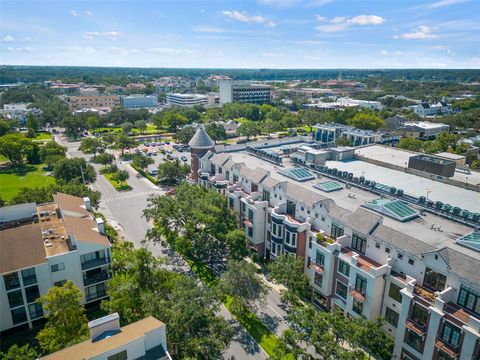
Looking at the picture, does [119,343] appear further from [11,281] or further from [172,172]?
[172,172]

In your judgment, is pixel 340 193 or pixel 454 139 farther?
pixel 454 139

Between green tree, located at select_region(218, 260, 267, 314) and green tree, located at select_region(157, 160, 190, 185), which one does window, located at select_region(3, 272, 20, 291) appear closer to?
green tree, located at select_region(218, 260, 267, 314)

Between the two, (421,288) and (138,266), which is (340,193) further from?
(138,266)

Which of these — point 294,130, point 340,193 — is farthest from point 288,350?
point 294,130

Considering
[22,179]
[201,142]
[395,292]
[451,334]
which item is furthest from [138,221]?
[451,334]

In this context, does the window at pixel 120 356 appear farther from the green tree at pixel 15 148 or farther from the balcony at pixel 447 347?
the green tree at pixel 15 148

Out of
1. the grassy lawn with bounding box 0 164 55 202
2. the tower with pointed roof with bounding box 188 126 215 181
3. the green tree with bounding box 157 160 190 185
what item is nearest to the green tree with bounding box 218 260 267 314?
the tower with pointed roof with bounding box 188 126 215 181
